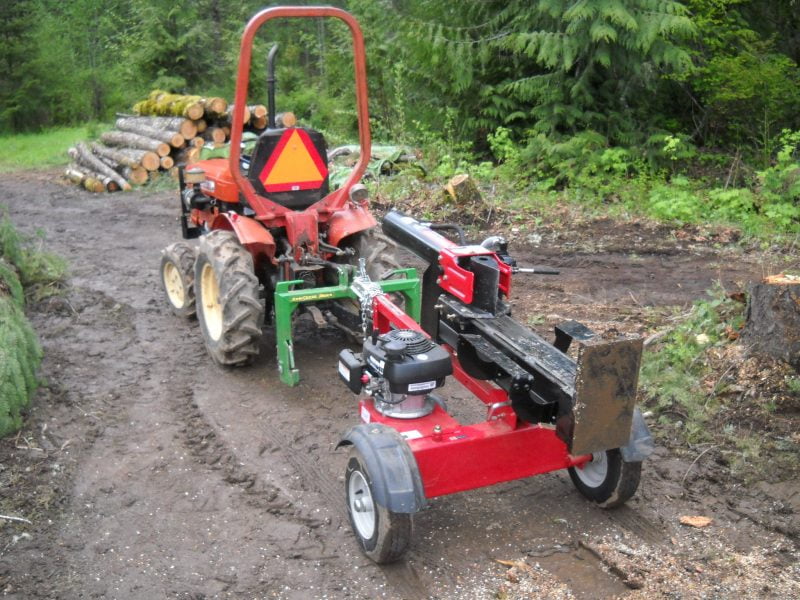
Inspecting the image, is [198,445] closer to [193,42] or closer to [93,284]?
[93,284]

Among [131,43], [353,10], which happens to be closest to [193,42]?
[131,43]

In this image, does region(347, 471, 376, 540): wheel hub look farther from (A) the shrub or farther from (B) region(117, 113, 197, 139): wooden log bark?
(B) region(117, 113, 197, 139): wooden log bark

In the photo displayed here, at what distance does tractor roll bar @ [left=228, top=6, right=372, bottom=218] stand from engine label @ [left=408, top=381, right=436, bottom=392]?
2594 millimetres

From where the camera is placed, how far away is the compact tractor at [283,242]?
5.83 m

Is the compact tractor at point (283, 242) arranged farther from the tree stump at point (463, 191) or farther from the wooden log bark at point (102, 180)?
Answer: the wooden log bark at point (102, 180)

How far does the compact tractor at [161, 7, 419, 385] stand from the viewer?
583cm

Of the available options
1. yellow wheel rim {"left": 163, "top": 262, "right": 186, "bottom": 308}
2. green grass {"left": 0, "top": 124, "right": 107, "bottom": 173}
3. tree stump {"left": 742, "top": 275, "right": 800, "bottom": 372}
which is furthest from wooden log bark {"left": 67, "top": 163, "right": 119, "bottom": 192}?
tree stump {"left": 742, "top": 275, "right": 800, "bottom": 372}

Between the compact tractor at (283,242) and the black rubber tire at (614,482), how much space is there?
6.64ft

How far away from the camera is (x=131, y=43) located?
69.6ft

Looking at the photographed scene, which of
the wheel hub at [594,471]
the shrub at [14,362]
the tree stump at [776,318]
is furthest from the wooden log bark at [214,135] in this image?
the wheel hub at [594,471]

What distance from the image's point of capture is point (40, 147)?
20.9 meters

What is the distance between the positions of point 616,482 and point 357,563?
1.39 metres

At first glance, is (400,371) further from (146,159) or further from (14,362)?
(146,159)

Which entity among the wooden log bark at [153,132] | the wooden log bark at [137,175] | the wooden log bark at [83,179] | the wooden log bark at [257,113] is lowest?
the wooden log bark at [83,179]
